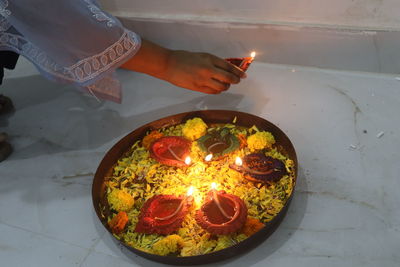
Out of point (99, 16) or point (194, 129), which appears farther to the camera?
point (194, 129)

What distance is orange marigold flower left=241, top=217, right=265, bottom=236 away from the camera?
0.72 metres

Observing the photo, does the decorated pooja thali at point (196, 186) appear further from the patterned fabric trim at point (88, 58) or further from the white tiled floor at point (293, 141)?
the patterned fabric trim at point (88, 58)

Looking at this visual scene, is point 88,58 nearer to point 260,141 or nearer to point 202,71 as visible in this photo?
point 202,71

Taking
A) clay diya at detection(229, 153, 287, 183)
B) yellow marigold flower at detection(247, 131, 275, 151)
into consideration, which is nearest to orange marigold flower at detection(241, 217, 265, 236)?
clay diya at detection(229, 153, 287, 183)

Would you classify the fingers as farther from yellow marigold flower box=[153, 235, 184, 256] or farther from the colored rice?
→ yellow marigold flower box=[153, 235, 184, 256]

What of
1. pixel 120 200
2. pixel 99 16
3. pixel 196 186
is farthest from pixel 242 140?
pixel 99 16

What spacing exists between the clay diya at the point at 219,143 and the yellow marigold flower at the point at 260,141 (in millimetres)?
34

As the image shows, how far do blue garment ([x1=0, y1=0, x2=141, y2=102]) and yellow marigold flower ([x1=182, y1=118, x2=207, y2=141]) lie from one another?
232 millimetres

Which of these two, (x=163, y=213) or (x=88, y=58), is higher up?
(x=88, y=58)

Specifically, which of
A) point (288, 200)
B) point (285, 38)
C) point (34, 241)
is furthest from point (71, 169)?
point (285, 38)

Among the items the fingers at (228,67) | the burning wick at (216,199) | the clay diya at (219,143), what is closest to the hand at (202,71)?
the fingers at (228,67)

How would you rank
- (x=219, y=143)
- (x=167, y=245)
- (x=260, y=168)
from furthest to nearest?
(x=219, y=143)
(x=260, y=168)
(x=167, y=245)

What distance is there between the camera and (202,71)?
3.00 ft

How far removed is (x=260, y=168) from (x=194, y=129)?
8.1 inches
